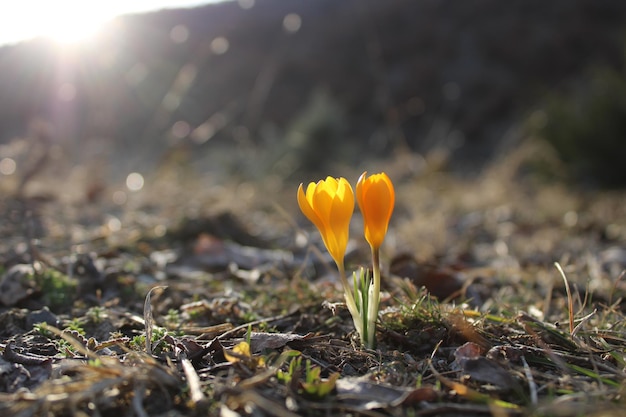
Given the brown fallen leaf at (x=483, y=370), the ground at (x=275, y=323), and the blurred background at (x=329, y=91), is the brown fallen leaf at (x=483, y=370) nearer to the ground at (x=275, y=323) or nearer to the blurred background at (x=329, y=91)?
the ground at (x=275, y=323)

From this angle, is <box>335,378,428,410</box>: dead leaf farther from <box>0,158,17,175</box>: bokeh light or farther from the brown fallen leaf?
<box>0,158,17,175</box>: bokeh light

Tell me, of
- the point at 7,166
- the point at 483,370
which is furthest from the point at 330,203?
the point at 7,166

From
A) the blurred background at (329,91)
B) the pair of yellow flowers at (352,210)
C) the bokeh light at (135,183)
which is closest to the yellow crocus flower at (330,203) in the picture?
the pair of yellow flowers at (352,210)

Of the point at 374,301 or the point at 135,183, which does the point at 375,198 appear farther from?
the point at 135,183

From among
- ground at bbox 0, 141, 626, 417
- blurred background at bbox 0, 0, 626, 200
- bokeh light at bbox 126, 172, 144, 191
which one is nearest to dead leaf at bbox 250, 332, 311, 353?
ground at bbox 0, 141, 626, 417

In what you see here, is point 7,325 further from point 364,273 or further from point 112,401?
point 364,273

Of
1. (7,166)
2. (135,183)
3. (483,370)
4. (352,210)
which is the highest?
(7,166)
